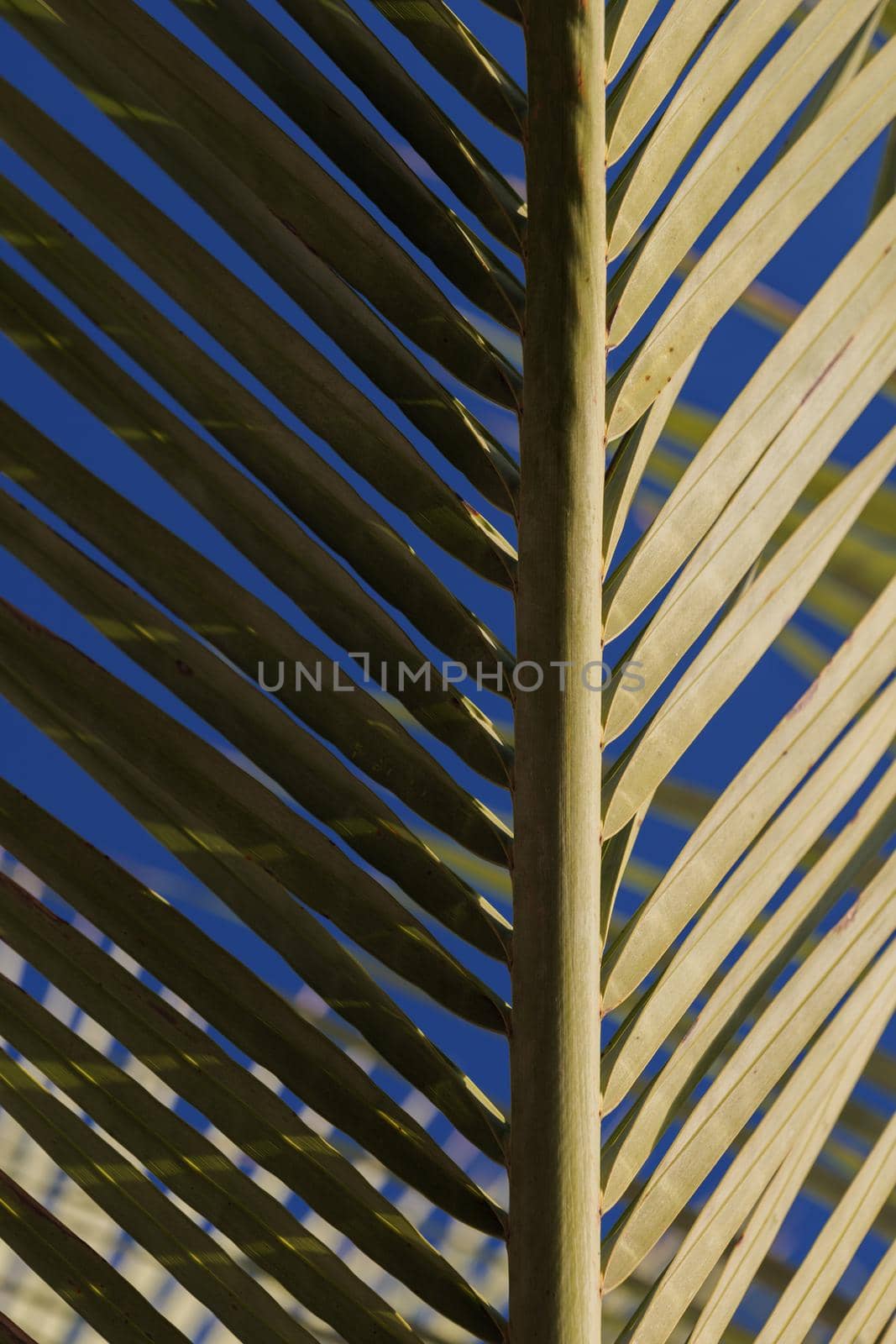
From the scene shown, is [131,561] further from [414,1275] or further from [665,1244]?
[665,1244]

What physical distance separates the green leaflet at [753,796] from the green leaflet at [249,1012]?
82 mm

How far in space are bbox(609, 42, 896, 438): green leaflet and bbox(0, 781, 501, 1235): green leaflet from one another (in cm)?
22

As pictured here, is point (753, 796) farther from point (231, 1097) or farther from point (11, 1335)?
point (11, 1335)

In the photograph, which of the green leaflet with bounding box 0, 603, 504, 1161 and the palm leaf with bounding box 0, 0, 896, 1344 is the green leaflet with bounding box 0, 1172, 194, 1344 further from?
the green leaflet with bounding box 0, 603, 504, 1161

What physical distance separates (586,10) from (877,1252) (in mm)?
2475

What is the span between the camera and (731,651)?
412mm

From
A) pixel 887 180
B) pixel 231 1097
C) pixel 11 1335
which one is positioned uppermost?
pixel 887 180

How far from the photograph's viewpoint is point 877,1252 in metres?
2.31

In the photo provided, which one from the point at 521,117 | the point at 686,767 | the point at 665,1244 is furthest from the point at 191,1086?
the point at 686,767

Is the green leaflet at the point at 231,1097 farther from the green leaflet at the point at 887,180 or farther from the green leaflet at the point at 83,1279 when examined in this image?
the green leaflet at the point at 887,180

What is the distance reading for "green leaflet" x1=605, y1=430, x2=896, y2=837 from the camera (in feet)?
1.31

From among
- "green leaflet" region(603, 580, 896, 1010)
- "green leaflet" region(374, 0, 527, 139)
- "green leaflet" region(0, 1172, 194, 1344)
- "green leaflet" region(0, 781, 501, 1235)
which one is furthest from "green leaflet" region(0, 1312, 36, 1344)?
"green leaflet" region(374, 0, 527, 139)

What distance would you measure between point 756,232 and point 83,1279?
430 mm

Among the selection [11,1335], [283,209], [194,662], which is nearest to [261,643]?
[194,662]
